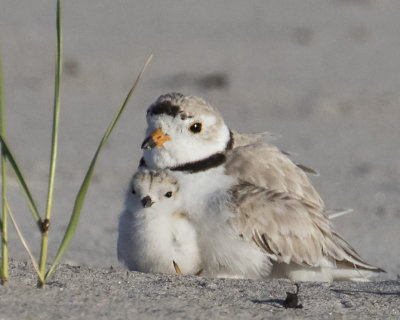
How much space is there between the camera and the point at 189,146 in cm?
394

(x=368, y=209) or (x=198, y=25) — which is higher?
(x=198, y=25)

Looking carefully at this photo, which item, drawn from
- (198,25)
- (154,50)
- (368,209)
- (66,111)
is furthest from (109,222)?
(198,25)

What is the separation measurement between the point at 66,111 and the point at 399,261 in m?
4.74

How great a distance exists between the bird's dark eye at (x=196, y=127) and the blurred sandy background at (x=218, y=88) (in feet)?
3.93

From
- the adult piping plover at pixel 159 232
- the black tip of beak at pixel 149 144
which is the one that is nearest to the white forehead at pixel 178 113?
the black tip of beak at pixel 149 144

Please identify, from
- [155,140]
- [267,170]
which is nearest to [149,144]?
[155,140]

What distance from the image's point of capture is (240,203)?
3.77 meters

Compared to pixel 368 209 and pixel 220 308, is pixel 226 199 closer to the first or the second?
pixel 220 308

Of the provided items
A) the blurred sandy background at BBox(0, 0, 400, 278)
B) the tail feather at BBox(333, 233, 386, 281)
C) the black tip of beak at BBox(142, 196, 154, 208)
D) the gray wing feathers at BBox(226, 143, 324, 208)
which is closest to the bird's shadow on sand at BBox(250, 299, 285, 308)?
the black tip of beak at BBox(142, 196, 154, 208)

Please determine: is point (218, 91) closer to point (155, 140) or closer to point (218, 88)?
point (218, 88)

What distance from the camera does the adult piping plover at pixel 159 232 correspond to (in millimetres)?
3682

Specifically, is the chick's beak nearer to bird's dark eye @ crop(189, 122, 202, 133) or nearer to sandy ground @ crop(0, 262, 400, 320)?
bird's dark eye @ crop(189, 122, 202, 133)

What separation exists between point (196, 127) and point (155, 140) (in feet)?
0.76

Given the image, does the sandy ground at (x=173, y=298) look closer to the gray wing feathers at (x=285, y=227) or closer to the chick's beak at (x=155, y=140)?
the gray wing feathers at (x=285, y=227)
